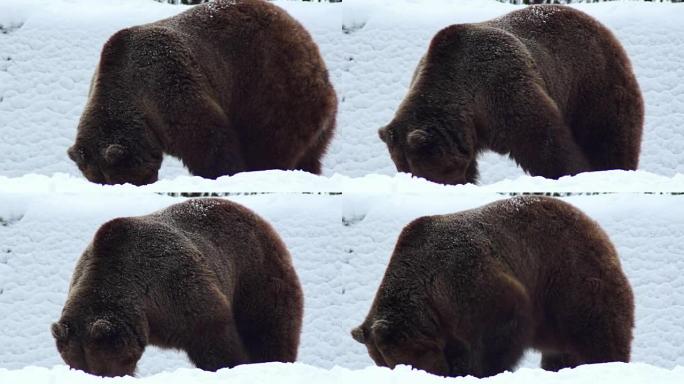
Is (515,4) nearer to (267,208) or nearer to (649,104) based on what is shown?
(649,104)

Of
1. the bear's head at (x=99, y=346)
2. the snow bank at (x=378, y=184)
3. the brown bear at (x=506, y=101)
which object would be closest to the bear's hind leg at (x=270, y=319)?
the snow bank at (x=378, y=184)

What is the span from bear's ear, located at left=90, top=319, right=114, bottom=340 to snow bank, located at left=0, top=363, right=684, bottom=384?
0.13 metres

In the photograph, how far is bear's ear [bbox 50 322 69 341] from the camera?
5.80 metres

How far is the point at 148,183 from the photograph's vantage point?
6.42 m

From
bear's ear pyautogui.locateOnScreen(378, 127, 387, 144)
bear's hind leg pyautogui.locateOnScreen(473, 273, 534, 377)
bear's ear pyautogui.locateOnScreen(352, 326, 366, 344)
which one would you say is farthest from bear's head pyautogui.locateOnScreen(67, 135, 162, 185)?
bear's hind leg pyautogui.locateOnScreen(473, 273, 534, 377)

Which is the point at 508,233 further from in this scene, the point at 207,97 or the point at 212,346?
the point at 207,97

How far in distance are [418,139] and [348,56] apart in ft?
8.02

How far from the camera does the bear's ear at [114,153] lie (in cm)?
624

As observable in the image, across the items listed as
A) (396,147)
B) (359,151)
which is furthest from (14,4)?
(396,147)

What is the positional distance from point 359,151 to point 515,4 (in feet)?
4.80

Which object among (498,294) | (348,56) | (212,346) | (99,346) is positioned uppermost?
(498,294)

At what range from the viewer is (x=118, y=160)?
627cm

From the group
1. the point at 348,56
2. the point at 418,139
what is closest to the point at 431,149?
the point at 418,139

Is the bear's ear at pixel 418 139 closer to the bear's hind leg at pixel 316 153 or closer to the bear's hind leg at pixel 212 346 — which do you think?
the bear's hind leg at pixel 316 153
